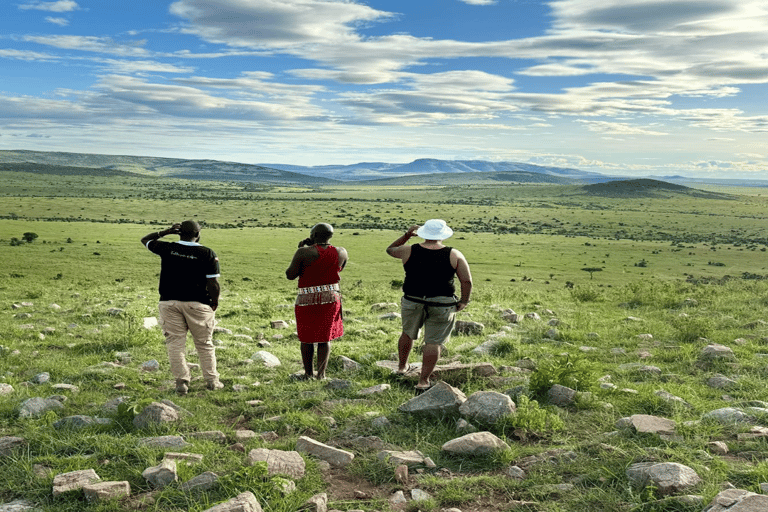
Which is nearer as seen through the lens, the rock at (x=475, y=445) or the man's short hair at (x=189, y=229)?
the rock at (x=475, y=445)

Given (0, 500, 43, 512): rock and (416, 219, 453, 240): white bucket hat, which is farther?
(416, 219, 453, 240): white bucket hat

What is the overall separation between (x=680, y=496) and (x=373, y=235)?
67424 millimetres

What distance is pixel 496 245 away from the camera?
65312 millimetres

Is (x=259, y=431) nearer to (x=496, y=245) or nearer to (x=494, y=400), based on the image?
(x=494, y=400)

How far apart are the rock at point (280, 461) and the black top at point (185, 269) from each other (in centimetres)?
321

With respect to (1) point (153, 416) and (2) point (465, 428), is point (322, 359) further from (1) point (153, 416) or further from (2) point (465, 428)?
(2) point (465, 428)

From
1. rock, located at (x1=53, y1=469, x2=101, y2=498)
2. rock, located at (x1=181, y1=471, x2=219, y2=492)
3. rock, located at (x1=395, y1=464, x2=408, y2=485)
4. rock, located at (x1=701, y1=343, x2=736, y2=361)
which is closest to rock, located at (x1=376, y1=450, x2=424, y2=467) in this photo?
rock, located at (x1=395, y1=464, x2=408, y2=485)

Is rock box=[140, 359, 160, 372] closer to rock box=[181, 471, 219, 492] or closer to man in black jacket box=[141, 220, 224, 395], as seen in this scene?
man in black jacket box=[141, 220, 224, 395]

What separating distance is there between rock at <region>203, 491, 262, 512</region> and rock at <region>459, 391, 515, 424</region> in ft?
9.73

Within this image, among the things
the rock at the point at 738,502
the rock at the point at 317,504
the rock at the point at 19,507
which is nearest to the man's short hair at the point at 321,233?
the rock at the point at 317,504

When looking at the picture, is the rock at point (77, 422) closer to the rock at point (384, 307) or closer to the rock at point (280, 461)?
the rock at point (280, 461)

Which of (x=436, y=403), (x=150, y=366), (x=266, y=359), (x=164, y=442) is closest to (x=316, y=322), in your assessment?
(x=266, y=359)

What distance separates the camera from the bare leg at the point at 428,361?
28.7ft

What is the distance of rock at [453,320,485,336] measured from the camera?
13.7 metres
